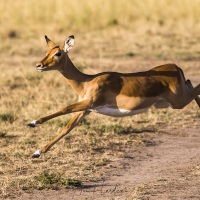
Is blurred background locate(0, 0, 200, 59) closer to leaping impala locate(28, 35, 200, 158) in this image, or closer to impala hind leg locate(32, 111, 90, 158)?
leaping impala locate(28, 35, 200, 158)

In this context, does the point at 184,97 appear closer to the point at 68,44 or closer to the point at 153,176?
the point at 153,176

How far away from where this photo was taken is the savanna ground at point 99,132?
25.9 ft

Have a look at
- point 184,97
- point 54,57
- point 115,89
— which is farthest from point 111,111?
point 184,97

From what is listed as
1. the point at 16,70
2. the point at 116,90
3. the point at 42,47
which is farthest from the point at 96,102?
the point at 42,47

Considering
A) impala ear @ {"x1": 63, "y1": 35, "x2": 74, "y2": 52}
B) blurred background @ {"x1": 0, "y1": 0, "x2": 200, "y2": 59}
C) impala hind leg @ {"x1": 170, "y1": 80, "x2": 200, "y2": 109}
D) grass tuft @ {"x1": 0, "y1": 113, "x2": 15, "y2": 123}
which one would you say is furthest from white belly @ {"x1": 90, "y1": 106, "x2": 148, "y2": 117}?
blurred background @ {"x1": 0, "y1": 0, "x2": 200, "y2": 59}

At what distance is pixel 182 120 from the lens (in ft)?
37.6

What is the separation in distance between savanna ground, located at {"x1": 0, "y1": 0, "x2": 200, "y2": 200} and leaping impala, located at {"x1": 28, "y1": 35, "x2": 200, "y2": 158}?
23.9 inches

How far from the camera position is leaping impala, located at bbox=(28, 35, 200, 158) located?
8.61 meters

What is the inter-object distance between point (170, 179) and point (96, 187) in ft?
2.58

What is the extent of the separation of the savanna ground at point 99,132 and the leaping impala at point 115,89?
61 centimetres

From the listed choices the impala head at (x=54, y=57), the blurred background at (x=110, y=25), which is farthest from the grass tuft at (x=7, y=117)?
the blurred background at (x=110, y=25)

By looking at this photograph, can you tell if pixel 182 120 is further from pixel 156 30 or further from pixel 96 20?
pixel 96 20

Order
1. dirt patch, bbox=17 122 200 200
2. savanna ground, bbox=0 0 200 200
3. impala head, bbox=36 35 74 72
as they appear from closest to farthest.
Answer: dirt patch, bbox=17 122 200 200 < savanna ground, bbox=0 0 200 200 < impala head, bbox=36 35 74 72

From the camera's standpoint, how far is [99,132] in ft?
34.5
